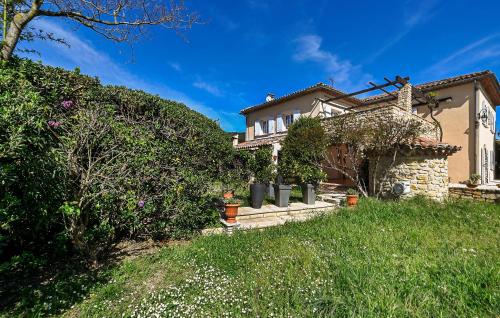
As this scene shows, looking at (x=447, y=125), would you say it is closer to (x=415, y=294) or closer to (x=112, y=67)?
(x=415, y=294)

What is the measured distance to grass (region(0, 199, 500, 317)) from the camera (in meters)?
2.57

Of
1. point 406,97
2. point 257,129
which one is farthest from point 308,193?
point 257,129

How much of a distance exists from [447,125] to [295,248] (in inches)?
553

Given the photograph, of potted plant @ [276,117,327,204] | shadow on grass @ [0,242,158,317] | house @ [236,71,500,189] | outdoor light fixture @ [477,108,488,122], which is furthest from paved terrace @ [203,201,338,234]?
outdoor light fixture @ [477,108,488,122]

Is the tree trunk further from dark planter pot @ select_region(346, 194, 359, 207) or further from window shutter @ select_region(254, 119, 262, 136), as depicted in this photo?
window shutter @ select_region(254, 119, 262, 136)

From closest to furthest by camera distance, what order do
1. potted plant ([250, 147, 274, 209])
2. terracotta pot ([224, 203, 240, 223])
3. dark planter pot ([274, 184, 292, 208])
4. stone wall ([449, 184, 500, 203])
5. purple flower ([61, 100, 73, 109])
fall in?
1. purple flower ([61, 100, 73, 109])
2. terracotta pot ([224, 203, 240, 223])
3. dark planter pot ([274, 184, 292, 208])
4. stone wall ([449, 184, 500, 203])
5. potted plant ([250, 147, 274, 209])

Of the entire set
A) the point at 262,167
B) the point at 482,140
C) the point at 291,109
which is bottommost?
the point at 262,167

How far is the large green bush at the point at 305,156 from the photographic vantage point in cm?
916

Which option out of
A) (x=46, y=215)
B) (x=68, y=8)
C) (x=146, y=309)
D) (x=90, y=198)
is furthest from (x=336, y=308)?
(x=68, y=8)

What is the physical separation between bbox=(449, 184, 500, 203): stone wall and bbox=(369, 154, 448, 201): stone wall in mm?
545

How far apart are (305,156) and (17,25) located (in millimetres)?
9435

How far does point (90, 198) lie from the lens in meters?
3.24

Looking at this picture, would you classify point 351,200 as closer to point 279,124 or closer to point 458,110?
point 458,110

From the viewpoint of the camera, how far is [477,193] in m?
8.34
